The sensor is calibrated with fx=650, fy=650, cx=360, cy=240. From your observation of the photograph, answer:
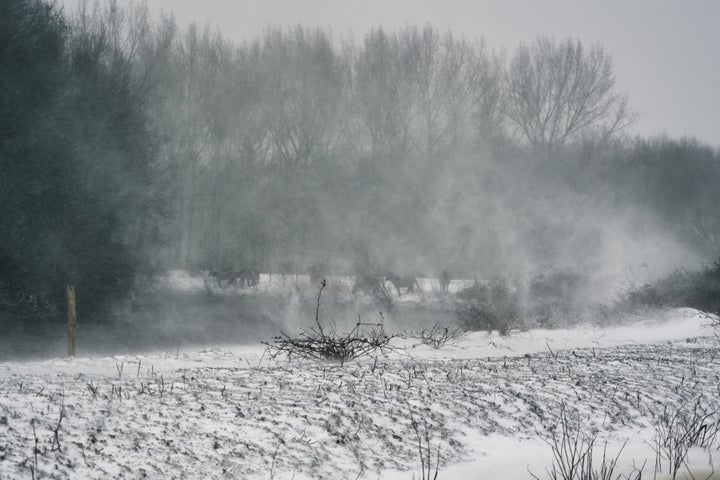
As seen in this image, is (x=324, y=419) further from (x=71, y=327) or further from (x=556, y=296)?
(x=556, y=296)

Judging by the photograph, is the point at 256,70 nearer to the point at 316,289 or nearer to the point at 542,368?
the point at 316,289

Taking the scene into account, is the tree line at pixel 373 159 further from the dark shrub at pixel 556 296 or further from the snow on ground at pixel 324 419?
the snow on ground at pixel 324 419

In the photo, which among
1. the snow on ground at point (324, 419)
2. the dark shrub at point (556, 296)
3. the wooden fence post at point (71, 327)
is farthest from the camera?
the dark shrub at point (556, 296)

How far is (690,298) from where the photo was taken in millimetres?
21547

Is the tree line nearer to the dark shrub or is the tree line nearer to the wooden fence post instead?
the dark shrub

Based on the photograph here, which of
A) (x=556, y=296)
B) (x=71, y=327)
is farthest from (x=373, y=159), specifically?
(x=71, y=327)

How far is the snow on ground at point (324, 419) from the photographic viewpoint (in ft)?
13.2

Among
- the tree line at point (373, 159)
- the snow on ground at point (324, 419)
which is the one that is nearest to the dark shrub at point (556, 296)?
the tree line at point (373, 159)

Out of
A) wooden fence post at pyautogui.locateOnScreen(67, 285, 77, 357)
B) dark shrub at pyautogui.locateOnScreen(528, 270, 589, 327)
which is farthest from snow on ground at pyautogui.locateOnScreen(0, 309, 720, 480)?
dark shrub at pyautogui.locateOnScreen(528, 270, 589, 327)

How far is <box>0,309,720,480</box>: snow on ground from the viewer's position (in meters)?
4.01

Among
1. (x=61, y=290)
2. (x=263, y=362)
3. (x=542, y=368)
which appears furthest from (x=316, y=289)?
(x=542, y=368)

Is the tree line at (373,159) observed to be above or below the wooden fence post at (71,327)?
above

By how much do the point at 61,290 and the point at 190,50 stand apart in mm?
19291

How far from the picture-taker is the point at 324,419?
4844mm
